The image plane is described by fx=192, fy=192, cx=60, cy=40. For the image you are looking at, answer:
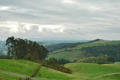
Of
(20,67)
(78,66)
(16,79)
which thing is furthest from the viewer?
(78,66)

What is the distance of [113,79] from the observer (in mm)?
76438

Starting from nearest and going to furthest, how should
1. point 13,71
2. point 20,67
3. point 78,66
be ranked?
point 13,71
point 20,67
point 78,66

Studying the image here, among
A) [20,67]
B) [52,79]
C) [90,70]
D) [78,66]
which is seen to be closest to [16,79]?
[52,79]

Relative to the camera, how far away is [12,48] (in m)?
147

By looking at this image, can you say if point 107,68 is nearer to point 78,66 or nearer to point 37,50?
point 78,66

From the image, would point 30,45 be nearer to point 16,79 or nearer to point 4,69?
point 4,69

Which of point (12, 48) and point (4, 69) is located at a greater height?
point (12, 48)

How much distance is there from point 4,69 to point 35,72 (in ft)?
39.3

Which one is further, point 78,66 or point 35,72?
point 78,66

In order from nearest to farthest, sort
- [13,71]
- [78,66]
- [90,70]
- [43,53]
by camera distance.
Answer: [13,71], [90,70], [78,66], [43,53]

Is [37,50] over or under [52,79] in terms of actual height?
over

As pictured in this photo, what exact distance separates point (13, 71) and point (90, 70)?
4902cm

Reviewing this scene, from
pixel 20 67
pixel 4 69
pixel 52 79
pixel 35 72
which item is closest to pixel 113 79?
pixel 52 79

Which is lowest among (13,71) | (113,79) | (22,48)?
(113,79)
